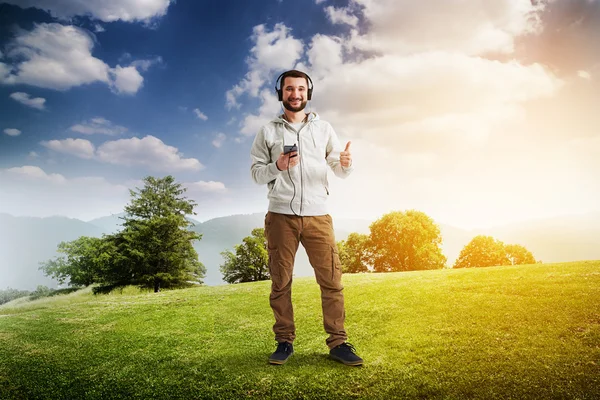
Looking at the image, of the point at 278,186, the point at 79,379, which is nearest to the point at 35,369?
the point at 79,379

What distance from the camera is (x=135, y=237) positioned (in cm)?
2355

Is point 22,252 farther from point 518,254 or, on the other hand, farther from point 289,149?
point 518,254

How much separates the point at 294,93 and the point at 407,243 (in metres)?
20.2

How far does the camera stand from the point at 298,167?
3477 mm

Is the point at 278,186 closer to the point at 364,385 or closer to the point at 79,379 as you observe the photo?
the point at 364,385

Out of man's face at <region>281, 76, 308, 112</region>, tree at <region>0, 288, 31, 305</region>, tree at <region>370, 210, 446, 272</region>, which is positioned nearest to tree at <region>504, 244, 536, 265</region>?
tree at <region>370, 210, 446, 272</region>

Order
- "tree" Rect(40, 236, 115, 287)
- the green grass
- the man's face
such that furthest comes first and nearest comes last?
"tree" Rect(40, 236, 115, 287) < the man's face < the green grass

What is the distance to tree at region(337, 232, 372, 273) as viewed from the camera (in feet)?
77.4

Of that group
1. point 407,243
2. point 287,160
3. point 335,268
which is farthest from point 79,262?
point 287,160

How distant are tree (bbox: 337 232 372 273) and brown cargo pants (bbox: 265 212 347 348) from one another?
802 inches

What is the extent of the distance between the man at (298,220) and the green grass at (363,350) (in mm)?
361

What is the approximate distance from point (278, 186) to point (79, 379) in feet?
9.56

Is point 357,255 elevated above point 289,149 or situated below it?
below

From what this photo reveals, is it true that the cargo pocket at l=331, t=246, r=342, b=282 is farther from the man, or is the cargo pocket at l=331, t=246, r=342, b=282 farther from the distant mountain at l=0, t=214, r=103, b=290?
the distant mountain at l=0, t=214, r=103, b=290
